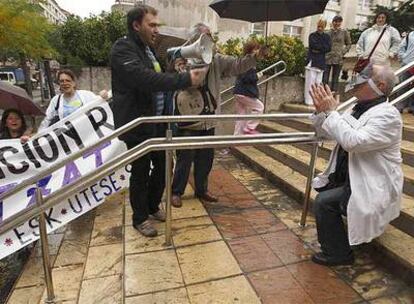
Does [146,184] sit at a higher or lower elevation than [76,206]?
higher

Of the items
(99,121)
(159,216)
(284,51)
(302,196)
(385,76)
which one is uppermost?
(284,51)

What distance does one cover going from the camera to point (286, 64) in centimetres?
708

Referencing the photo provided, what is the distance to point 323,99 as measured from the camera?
2.41 m

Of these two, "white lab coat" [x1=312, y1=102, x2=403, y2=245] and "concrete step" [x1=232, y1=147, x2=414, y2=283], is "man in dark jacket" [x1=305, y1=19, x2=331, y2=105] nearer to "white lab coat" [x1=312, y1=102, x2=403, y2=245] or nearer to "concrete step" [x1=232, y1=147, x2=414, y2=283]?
"concrete step" [x1=232, y1=147, x2=414, y2=283]

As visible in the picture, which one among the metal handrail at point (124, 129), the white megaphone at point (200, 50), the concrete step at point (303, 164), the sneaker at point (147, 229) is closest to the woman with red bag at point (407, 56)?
the concrete step at point (303, 164)

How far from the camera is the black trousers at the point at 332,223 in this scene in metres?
2.50

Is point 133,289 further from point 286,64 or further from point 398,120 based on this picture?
point 286,64

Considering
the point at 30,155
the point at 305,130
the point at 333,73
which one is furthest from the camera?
the point at 333,73

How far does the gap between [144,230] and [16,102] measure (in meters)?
2.07

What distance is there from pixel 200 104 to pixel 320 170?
1618 mm

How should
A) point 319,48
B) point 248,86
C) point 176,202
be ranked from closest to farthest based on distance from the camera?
point 176,202 < point 248,86 < point 319,48

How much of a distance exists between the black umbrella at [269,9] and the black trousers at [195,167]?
141cm

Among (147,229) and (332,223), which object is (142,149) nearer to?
(147,229)

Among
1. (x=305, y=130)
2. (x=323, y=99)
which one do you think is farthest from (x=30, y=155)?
(x=305, y=130)
